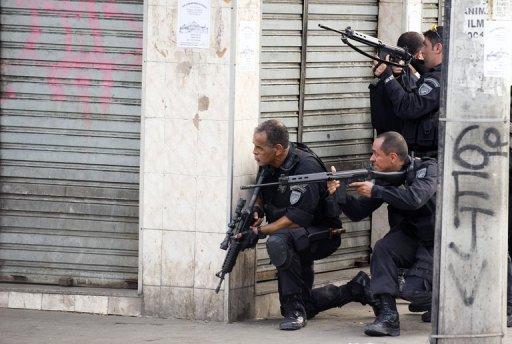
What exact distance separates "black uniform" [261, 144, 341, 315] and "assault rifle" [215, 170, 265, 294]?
0.19 m

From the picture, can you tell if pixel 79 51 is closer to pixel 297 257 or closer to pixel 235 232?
pixel 235 232

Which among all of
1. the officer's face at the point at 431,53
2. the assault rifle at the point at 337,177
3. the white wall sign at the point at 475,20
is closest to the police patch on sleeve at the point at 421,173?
the assault rifle at the point at 337,177

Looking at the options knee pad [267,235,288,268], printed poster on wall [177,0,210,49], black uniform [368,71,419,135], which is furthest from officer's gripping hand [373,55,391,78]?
knee pad [267,235,288,268]

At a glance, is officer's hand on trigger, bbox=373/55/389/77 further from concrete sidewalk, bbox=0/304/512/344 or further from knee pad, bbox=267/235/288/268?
concrete sidewalk, bbox=0/304/512/344

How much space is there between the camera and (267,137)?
8352 mm

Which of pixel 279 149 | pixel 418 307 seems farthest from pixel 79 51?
pixel 418 307

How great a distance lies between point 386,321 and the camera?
8.26 m

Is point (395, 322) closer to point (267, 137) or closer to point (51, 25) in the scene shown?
point (267, 137)

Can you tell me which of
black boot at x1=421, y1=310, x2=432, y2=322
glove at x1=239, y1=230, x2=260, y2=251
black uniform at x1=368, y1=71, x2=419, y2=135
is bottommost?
black boot at x1=421, y1=310, x2=432, y2=322

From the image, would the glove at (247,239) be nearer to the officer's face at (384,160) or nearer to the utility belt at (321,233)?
the utility belt at (321,233)

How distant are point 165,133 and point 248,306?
1299mm

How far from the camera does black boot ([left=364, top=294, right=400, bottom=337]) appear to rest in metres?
8.22

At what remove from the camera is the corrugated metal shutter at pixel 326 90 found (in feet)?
30.2

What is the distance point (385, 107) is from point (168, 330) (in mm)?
2330
